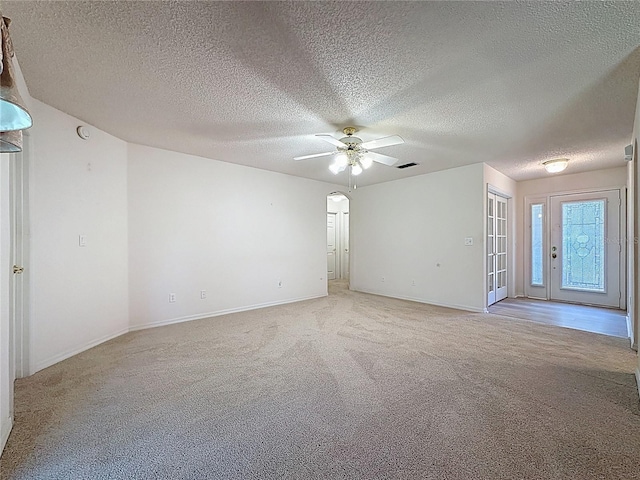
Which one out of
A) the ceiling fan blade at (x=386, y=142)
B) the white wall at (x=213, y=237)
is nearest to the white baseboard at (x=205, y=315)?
the white wall at (x=213, y=237)

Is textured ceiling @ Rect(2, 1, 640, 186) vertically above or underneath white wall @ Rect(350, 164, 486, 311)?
above

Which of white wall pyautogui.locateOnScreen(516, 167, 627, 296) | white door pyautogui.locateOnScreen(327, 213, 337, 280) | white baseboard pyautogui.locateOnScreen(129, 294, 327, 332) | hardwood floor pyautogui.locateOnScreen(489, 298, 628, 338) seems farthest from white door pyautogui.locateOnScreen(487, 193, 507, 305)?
white door pyautogui.locateOnScreen(327, 213, 337, 280)

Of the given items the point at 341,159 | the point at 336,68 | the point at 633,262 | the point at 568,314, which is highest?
the point at 336,68

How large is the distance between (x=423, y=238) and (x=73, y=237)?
16.9ft

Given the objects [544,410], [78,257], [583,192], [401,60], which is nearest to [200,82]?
[401,60]

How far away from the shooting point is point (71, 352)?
300 centimetres

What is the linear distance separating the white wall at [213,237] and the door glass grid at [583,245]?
4.75m

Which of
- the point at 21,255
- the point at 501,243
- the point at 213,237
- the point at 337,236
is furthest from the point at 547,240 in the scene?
the point at 21,255

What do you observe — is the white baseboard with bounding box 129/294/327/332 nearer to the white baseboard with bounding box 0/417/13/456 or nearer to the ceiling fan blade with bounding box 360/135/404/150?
the white baseboard with bounding box 0/417/13/456

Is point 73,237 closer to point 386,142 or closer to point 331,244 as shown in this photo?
point 386,142

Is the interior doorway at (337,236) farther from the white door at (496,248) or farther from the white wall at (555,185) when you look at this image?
the white wall at (555,185)

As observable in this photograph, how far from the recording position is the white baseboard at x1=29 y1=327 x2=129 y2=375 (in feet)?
8.75

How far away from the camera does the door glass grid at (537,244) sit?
5.81m

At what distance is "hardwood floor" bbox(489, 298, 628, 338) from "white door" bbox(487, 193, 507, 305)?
0.78 ft
